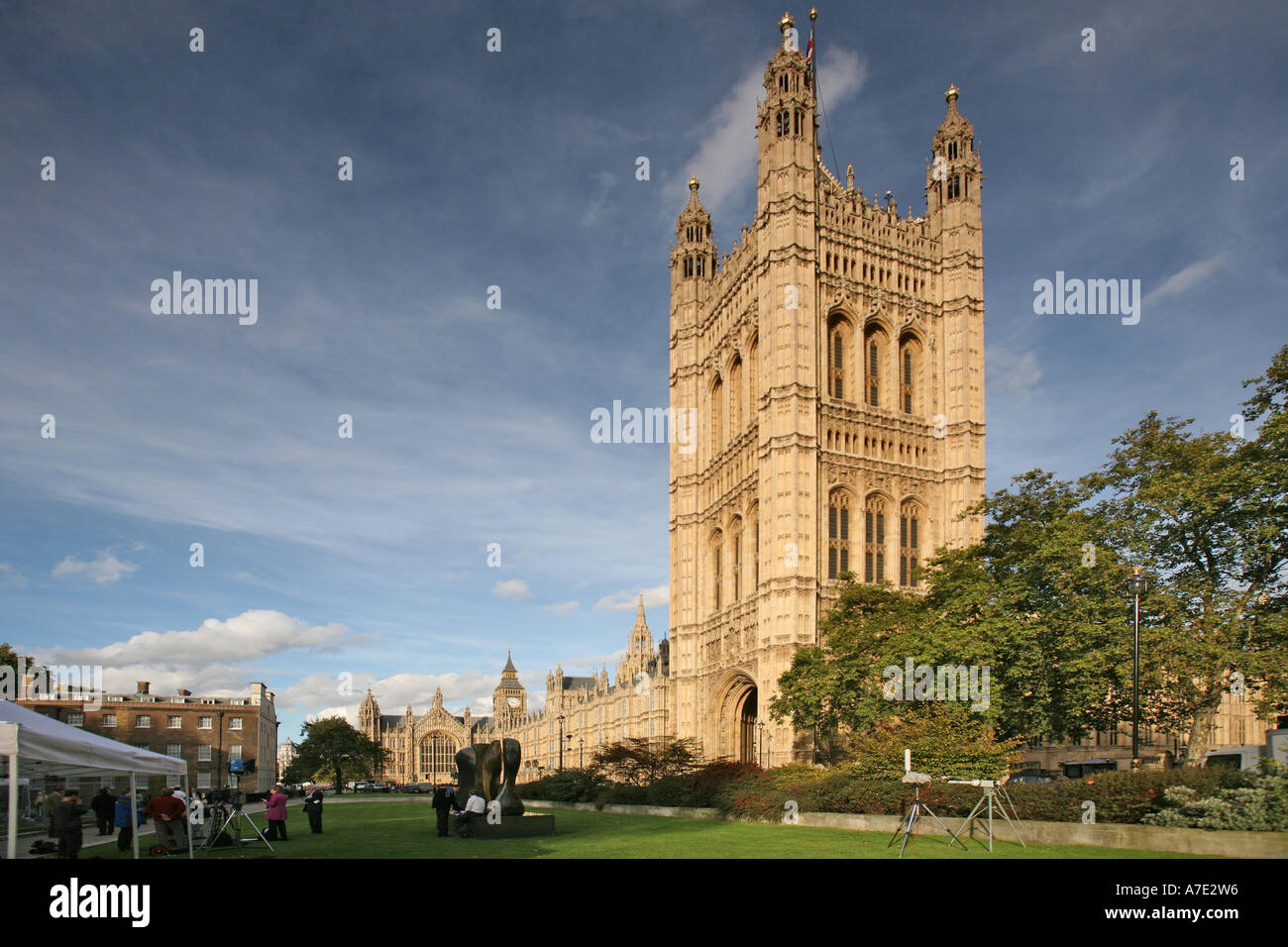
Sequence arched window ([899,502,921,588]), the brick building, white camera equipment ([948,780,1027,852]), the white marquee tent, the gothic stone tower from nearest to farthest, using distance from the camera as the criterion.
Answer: the white marquee tent
white camera equipment ([948,780,1027,852])
the gothic stone tower
arched window ([899,502,921,588])
the brick building

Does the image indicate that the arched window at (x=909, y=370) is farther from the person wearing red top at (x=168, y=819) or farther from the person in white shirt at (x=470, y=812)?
the person wearing red top at (x=168, y=819)

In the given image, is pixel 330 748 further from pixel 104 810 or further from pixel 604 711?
pixel 104 810

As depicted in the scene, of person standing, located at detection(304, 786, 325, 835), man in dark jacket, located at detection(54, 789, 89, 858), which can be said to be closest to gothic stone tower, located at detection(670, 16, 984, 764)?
person standing, located at detection(304, 786, 325, 835)

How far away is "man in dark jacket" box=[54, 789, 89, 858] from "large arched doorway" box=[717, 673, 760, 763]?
4842 centimetres

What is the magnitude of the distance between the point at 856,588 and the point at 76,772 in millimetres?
35107

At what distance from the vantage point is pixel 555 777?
50562 mm

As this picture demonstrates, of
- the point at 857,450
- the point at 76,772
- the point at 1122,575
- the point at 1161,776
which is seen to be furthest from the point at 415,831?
the point at 857,450

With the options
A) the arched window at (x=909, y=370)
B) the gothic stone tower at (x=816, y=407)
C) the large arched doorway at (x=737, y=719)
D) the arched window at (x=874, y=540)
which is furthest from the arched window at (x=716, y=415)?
the large arched doorway at (x=737, y=719)

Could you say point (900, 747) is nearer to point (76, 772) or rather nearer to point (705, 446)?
point (76, 772)

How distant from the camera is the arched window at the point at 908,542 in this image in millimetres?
62125

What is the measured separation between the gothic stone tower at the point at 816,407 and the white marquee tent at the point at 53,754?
40.3m

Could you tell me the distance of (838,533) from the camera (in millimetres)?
60594

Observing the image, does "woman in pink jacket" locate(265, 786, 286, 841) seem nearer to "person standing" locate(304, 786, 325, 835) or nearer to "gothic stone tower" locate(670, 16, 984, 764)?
"person standing" locate(304, 786, 325, 835)

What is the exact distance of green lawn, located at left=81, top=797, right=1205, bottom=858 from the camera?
18.9 m
